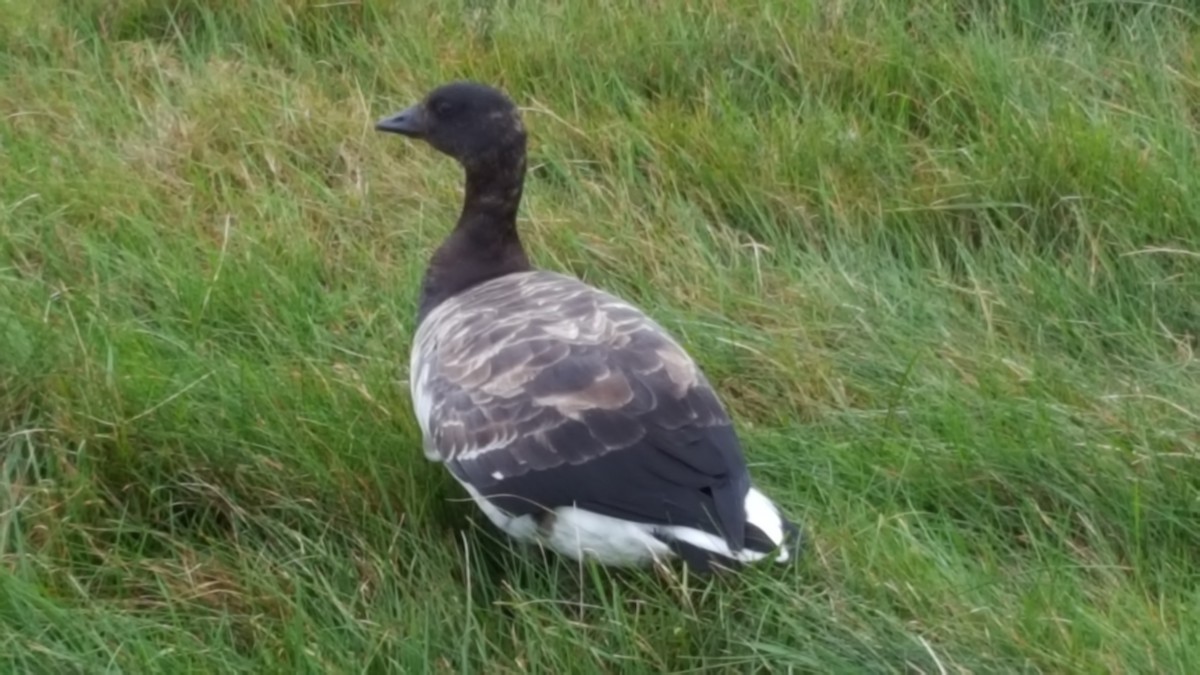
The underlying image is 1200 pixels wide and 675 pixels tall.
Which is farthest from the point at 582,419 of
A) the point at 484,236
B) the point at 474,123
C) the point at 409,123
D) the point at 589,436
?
the point at 409,123

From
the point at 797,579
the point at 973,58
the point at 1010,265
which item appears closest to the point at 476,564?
the point at 797,579

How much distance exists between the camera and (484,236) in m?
4.48

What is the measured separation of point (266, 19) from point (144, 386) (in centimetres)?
243

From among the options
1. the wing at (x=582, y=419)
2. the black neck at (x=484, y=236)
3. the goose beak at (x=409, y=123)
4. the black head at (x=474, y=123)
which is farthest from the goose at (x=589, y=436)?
the goose beak at (x=409, y=123)

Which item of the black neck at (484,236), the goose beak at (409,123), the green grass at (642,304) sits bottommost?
the green grass at (642,304)

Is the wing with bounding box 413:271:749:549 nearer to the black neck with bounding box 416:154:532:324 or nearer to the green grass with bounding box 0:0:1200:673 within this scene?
the green grass with bounding box 0:0:1200:673

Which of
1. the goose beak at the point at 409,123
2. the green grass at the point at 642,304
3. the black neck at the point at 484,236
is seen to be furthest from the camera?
the goose beak at the point at 409,123

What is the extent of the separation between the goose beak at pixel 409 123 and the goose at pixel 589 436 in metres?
0.70

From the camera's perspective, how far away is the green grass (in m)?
3.40

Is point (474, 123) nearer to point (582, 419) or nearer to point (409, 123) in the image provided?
point (409, 123)

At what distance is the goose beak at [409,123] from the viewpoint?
4582mm

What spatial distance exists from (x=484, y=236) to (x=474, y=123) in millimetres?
283

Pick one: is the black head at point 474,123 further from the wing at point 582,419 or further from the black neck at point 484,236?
the wing at point 582,419

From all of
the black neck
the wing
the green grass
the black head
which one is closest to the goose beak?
the black head
